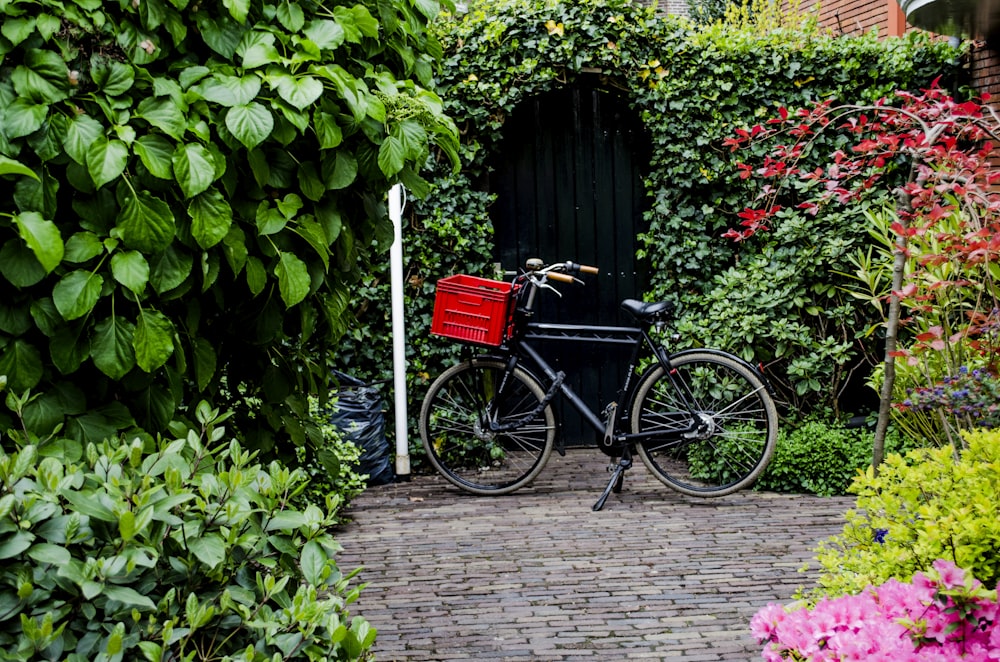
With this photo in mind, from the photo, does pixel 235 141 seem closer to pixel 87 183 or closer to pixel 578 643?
pixel 87 183

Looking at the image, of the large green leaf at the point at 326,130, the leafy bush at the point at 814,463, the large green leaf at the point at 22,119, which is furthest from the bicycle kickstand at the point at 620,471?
the large green leaf at the point at 22,119

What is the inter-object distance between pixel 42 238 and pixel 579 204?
525 centimetres

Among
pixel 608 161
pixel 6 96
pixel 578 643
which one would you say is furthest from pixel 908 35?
pixel 6 96

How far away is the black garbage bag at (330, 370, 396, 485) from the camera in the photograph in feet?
19.1

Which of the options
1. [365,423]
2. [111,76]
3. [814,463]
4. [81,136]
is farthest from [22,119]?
[814,463]

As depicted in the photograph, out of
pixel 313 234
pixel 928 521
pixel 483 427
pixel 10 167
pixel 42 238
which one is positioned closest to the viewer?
pixel 10 167

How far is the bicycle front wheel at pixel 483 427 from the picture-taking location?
18.4 feet

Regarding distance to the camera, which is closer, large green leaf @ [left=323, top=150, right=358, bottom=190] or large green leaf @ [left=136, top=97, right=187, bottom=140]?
large green leaf @ [left=136, top=97, right=187, bottom=140]

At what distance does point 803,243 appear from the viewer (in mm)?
6250

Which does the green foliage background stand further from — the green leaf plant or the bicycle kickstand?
the green leaf plant

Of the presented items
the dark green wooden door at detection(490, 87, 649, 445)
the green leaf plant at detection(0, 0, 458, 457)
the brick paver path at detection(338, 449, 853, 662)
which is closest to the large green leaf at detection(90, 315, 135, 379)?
the green leaf plant at detection(0, 0, 458, 457)

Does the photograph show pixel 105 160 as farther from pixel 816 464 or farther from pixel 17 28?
pixel 816 464

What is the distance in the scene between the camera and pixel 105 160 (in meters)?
1.94

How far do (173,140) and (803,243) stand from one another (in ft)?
16.6
